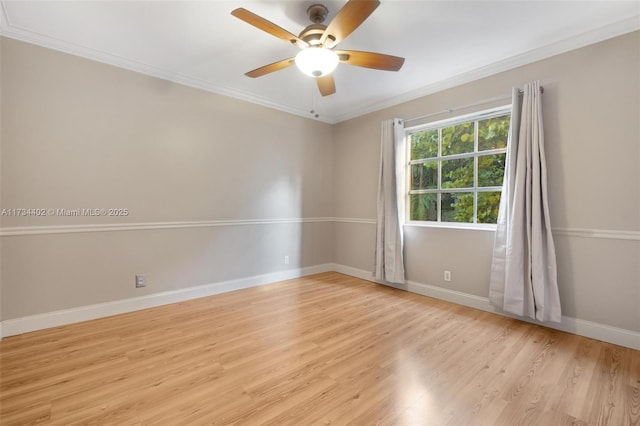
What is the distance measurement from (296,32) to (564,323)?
3.54 meters

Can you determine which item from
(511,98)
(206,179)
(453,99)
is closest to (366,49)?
(453,99)

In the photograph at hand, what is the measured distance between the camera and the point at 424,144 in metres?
3.71

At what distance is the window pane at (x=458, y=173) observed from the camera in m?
3.27

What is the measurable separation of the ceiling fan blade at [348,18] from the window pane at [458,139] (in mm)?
2093

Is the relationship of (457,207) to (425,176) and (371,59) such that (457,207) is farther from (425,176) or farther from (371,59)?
(371,59)

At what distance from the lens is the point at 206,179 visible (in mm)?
3453

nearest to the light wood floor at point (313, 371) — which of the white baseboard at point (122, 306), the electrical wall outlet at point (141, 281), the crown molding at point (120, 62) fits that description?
the white baseboard at point (122, 306)

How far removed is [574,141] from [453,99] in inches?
50.2

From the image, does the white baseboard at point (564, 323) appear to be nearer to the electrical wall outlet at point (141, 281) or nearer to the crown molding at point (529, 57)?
the crown molding at point (529, 57)

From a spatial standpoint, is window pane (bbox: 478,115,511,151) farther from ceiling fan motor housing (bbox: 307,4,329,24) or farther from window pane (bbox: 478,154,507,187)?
ceiling fan motor housing (bbox: 307,4,329,24)

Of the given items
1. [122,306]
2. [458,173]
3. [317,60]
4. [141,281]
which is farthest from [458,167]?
[122,306]

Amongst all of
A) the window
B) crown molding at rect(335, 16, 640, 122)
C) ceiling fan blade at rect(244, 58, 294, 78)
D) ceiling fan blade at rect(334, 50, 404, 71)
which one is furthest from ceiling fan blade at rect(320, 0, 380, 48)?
the window

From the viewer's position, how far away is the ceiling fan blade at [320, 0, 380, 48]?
158 centimetres

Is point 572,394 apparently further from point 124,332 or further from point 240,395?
point 124,332
